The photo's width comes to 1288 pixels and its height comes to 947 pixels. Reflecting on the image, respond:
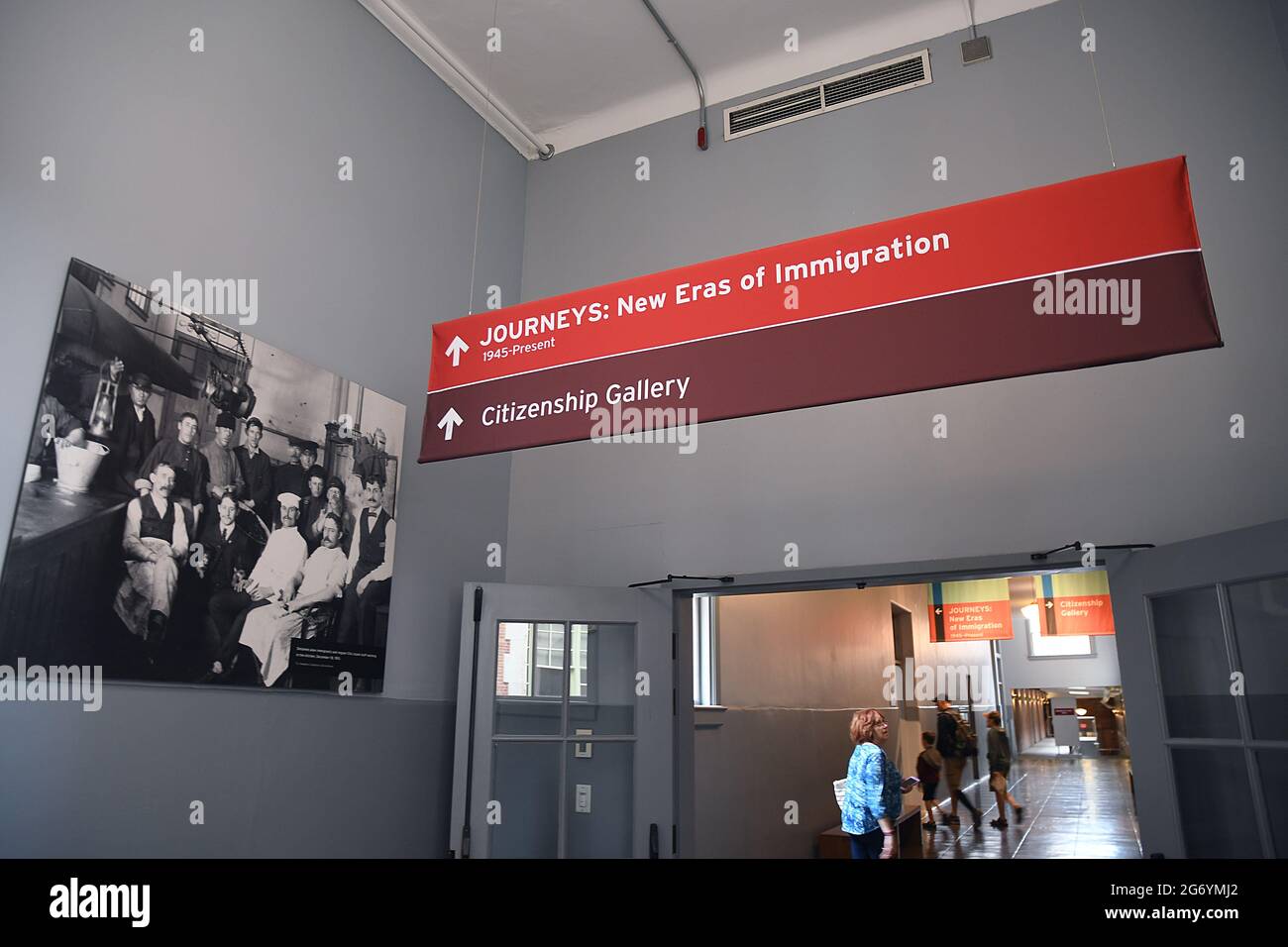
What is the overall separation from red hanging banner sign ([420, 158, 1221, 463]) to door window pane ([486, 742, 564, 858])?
199cm

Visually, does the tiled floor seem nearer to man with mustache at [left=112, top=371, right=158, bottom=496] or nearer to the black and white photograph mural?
the black and white photograph mural

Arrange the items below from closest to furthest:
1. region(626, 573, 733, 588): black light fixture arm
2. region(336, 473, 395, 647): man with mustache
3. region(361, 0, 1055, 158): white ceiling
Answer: region(336, 473, 395, 647): man with mustache < region(626, 573, 733, 588): black light fixture arm < region(361, 0, 1055, 158): white ceiling

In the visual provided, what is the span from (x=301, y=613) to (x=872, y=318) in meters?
2.78

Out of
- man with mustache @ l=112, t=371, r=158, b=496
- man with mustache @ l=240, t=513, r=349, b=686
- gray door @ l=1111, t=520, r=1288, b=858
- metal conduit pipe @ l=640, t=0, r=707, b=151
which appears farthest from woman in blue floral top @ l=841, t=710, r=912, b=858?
man with mustache @ l=112, t=371, r=158, b=496

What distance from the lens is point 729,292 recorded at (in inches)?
105

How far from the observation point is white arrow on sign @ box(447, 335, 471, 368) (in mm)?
3126

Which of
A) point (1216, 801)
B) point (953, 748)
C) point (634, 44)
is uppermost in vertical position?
point (634, 44)

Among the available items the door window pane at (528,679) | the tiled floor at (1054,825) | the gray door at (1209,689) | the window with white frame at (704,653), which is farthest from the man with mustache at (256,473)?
the tiled floor at (1054,825)

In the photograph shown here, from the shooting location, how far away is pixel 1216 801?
3.09m

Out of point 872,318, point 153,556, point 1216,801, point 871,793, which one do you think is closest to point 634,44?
point 872,318

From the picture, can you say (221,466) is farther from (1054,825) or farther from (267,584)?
(1054,825)

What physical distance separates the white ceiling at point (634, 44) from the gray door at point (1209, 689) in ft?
11.0
